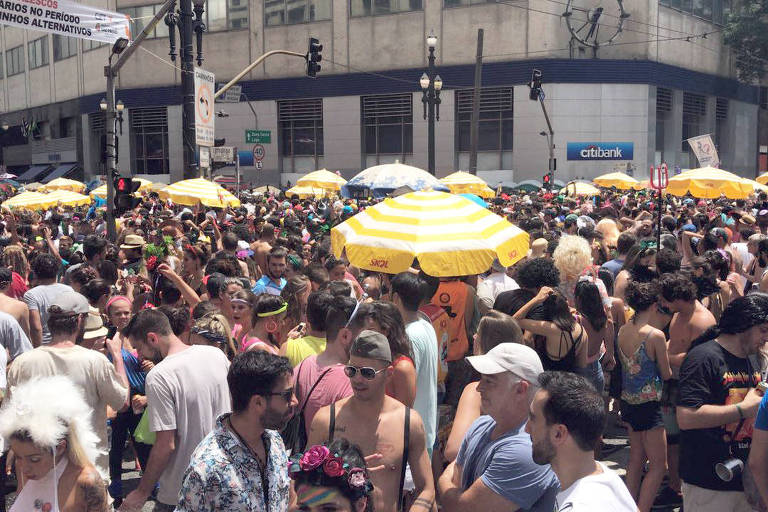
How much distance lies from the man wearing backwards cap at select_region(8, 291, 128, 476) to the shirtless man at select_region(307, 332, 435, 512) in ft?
5.87

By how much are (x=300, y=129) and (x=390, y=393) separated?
153ft

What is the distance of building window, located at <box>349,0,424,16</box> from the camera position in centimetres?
4556

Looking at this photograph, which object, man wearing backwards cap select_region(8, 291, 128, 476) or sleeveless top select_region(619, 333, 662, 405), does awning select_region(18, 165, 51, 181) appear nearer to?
man wearing backwards cap select_region(8, 291, 128, 476)

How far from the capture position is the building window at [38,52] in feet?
202

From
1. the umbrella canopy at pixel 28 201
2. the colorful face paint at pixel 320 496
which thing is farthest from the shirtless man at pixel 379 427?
the umbrella canopy at pixel 28 201

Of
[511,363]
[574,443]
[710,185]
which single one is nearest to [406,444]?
[511,363]

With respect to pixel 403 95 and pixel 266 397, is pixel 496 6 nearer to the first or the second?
pixel 403 95

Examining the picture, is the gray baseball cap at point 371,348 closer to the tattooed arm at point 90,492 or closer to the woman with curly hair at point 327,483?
the woman with curly hair at point 327,483

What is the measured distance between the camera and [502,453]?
12.7ft

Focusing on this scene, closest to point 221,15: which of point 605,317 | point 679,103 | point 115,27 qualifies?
point 679,103

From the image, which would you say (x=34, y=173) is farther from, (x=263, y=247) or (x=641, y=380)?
(x=641, y=380)

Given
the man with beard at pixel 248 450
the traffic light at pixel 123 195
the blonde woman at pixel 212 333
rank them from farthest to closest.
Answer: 1. the traffic light at pixel 123 195
2. the blonde woman at pixel 212 333
3. the man with beard at pixel 248 450

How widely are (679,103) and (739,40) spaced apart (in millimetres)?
6418

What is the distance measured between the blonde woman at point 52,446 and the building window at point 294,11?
1835 inches
